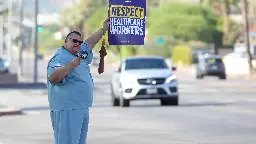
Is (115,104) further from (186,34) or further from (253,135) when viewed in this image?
(186,34)

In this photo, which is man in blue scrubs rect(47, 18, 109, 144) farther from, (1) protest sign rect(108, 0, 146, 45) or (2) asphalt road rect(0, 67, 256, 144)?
(2) asphalt road rect(0, 67, 256, 144)

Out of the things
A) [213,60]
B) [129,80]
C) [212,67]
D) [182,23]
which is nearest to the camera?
[129,80]

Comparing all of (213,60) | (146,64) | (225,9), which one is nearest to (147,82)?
(146,64)

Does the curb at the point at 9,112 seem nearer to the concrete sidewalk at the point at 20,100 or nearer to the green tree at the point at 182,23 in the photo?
the concrete sidewalk at the point at 20,100

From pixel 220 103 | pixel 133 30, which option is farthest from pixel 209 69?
pixel 133 30

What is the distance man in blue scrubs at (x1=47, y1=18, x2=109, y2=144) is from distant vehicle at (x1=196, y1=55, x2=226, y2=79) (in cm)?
5554

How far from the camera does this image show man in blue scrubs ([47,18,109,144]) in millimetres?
10906

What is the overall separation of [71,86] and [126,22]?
1527 millimetres

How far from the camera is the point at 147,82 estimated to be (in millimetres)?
32719

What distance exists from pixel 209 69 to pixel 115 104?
107 feet

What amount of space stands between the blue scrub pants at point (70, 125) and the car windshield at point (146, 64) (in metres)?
22.3

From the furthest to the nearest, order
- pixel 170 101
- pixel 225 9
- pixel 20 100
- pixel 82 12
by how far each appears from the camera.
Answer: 1. pixel 82 12
2. pixel 225 9
3. pixel 20 100
4. pixel 170 101

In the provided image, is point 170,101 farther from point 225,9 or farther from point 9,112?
point 225,9

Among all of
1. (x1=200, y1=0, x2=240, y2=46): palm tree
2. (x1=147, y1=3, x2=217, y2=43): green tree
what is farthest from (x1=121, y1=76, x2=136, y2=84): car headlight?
(x1=200, y1=0, x2=240, y2=46): palm tree
